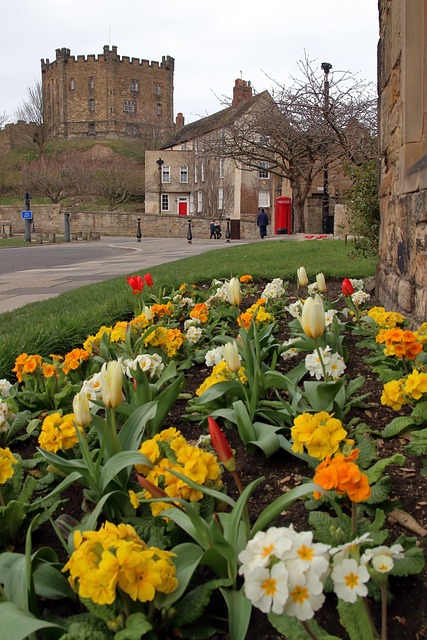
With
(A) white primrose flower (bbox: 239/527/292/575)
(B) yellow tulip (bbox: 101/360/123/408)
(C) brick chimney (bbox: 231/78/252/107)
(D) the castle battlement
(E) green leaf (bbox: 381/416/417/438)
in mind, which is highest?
(D) the castle battlement

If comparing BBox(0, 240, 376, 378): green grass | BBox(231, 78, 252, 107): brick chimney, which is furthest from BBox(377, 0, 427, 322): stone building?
BBox(231, 78, 252, 107): brick chimney

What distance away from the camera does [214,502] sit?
68.7 inches

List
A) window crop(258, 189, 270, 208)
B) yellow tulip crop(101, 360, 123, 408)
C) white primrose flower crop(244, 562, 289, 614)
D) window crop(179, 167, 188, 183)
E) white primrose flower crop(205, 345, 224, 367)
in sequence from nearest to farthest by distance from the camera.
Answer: white primrose flower crop(244, 562, 289, 614) < yellow tulip crop(101, 360, 123, 408) < white primrose flower crop(205, 345, 224, 367) < window crop(258, 189, 270, 208) < window crop(179, 167, 188, 183)

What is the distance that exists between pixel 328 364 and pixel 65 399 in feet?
3.86

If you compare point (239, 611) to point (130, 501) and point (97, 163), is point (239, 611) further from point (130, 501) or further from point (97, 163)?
point (97, 163)

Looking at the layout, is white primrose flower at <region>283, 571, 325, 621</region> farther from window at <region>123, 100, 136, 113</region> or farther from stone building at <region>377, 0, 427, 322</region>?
window at <region>123, 100, 136, 113</region>

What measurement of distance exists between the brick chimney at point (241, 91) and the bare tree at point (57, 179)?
20474 millimetres

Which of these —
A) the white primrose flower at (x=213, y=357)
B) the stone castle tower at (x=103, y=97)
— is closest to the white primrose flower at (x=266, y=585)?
the white primrose flower at (x=213, y=357)

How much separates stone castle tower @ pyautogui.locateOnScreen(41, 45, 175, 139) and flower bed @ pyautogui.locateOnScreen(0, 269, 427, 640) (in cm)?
7451

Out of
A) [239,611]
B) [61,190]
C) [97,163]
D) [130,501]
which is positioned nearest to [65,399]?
[130,501]

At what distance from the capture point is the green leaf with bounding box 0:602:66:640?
1096 millimetres

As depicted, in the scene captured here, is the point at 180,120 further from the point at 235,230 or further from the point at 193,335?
the point at 193,335

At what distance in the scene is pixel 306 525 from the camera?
1.67 m

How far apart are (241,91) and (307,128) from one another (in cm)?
2016
